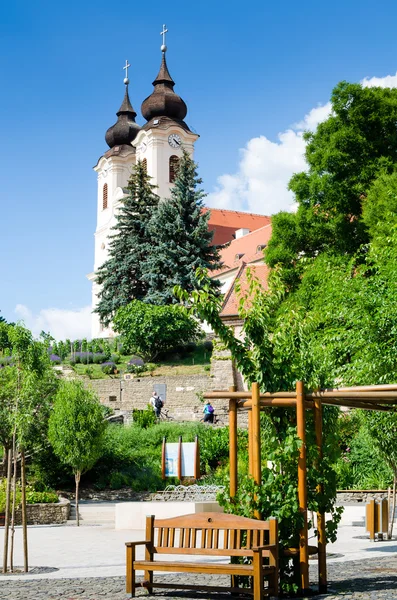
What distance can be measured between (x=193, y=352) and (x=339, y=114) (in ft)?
55.7

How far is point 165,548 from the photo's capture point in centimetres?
915

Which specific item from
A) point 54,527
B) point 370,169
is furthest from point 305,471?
point 370,169

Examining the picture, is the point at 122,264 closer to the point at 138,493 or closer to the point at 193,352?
the point at 193,352

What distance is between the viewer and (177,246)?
1902 inches

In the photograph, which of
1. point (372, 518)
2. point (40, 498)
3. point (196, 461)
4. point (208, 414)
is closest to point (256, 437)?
point (372, 518)

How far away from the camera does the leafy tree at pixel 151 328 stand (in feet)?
145

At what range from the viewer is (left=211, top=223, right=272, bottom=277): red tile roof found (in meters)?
66.7

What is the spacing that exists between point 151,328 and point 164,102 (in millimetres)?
30008

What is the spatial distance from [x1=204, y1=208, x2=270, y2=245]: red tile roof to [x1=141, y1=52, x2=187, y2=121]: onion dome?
1094cm

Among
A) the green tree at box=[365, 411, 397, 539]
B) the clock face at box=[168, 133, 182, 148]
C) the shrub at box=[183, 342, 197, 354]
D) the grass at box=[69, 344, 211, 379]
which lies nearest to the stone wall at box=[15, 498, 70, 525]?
the green tree at box=[365, 411, 397, 539]

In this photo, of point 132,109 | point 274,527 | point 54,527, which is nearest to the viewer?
point 274,527

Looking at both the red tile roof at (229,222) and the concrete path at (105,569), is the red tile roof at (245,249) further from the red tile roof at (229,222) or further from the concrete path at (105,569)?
the concrete path at (105,569)

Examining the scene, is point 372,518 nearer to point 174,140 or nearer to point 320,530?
point 320,530

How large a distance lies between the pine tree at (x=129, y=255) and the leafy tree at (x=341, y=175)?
17.3 metres
